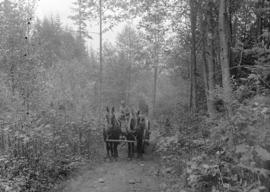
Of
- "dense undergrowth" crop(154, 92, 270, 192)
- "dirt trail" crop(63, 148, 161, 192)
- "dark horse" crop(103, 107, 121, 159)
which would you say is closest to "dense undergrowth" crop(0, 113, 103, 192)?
"dirt trail" crop(63, 148, 161, 192)

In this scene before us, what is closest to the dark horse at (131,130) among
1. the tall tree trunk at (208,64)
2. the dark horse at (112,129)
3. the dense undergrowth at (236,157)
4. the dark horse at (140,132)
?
the dark horse at (140,132)

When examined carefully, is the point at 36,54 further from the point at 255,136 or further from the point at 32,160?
the point at 255,136

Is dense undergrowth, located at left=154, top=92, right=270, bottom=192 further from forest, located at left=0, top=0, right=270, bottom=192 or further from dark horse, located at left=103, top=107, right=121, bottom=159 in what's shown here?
dark horse, located at left=103, top=107, right=121, bottom=159

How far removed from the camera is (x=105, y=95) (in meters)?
36.3

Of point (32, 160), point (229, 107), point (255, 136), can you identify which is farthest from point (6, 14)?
point (255, 136)

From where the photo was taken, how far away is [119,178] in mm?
9672

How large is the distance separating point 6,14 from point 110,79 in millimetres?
17849

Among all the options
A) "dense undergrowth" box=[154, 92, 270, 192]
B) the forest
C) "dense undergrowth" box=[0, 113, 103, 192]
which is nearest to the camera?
"dense undergrowth" box=[154, 92, 270, 192]

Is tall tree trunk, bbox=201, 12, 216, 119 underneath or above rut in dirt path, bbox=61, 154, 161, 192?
above

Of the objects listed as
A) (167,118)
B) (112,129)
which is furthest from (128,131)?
(167,118)

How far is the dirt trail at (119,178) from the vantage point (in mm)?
8711

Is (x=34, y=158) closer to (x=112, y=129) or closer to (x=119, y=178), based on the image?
(x=119, y=178)

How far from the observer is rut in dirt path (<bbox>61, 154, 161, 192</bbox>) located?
8.71 meters

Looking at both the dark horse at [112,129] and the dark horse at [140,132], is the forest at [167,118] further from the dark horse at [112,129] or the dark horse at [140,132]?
the dark horse at [112,129]
